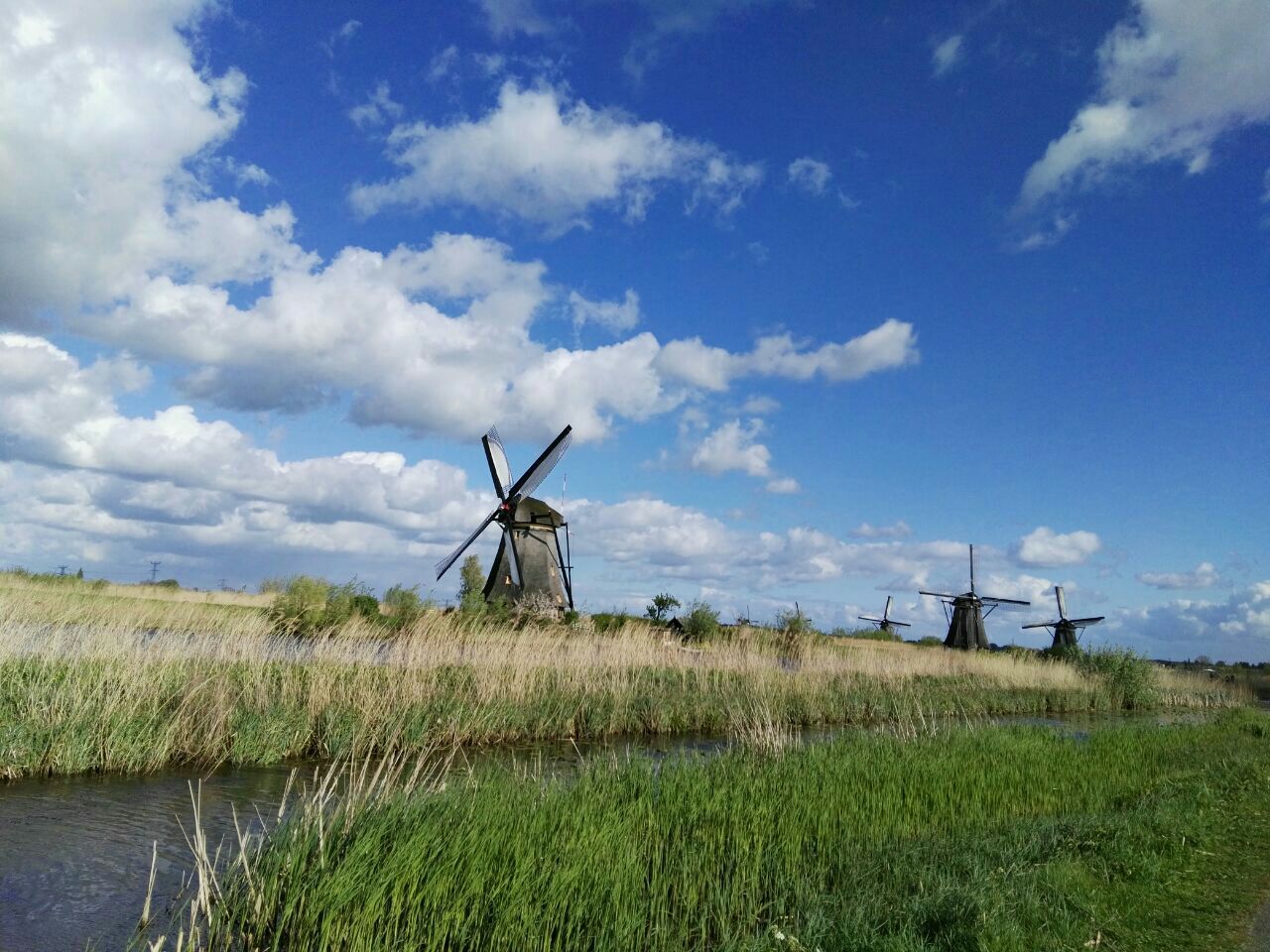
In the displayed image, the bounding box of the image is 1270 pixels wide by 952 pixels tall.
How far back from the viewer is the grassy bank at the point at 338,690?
31.0ft

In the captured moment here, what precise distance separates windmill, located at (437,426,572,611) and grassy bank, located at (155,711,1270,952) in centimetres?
2390

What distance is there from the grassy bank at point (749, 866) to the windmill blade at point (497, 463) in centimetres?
2770

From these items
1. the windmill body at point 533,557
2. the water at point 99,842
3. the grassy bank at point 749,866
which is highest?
the windmill body at point 533,557

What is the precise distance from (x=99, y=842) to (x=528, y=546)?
26.2m

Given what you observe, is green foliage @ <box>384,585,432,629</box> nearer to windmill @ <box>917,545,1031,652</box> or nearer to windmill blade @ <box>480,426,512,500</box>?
windmill blade @ <box>480,426,512,500</box>

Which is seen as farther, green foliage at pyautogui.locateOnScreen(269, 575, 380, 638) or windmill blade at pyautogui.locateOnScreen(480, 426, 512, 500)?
windmill blade at pyautogui.locateOnScreen(480, 426, 512, 500)

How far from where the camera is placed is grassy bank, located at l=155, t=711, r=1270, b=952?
157 inches

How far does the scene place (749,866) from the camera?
18.7 ft

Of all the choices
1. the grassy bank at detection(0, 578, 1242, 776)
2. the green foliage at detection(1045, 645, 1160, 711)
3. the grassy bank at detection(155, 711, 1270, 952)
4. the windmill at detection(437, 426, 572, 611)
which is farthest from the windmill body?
the grassy bank at detection(155, 711, 1270, 952)

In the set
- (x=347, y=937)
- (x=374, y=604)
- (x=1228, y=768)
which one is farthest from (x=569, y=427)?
(x=347, y=937)

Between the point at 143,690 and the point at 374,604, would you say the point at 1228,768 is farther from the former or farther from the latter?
the point at 374,604

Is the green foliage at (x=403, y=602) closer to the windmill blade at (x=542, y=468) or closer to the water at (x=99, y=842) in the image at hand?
the windmill blade at (x=542, y=468)

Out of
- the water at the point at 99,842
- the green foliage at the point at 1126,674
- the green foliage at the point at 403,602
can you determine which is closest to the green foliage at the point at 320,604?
the green foliage at the point at 403,602

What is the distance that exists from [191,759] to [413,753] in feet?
9.42
